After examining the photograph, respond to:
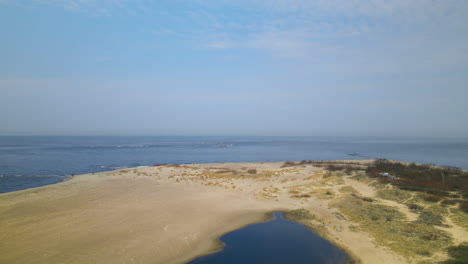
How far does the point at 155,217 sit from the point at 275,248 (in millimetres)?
9945

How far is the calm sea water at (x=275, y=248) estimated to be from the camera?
1212 centimetres

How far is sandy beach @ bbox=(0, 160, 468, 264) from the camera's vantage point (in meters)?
12.5

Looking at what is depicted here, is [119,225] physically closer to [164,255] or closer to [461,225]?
[164,255]

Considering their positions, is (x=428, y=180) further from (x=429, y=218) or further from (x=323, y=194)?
(x=323, y=194)

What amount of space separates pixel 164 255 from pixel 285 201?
1399 centimetres

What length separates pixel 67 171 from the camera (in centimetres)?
4125

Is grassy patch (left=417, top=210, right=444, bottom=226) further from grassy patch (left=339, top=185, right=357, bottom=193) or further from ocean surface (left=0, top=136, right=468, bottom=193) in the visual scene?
ocean surface (left=0, top=136, right=468, bottom=193)

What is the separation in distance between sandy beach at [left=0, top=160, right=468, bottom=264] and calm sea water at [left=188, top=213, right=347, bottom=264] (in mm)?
894

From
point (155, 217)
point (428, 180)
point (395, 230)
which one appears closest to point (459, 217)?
point (395, 230)

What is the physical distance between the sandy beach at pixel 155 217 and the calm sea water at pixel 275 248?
0.89 metres

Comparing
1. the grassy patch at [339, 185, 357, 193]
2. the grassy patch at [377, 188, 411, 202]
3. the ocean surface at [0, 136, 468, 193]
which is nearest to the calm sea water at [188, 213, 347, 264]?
the grassy patch at [339, 185, 357, 193]

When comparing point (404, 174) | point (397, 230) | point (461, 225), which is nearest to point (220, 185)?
point (397, 230)

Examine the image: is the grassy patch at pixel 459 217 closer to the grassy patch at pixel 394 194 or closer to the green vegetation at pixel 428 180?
the green vegetation at pixel 428 180

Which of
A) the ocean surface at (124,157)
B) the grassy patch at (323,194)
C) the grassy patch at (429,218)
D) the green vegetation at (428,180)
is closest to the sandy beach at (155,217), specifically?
the grassy patch at (323,194)
